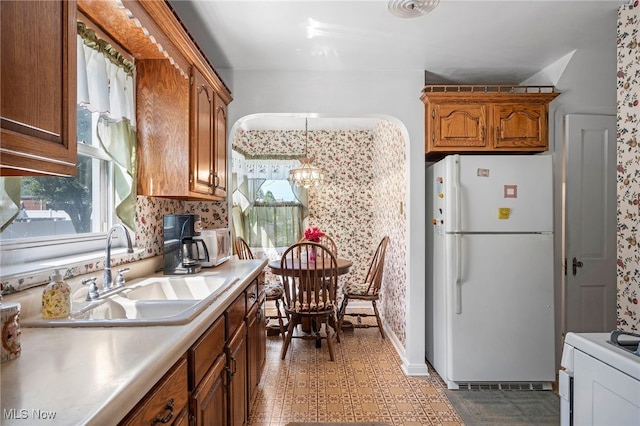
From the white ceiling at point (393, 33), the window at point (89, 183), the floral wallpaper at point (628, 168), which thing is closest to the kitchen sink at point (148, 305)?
the window at point (89, 183)

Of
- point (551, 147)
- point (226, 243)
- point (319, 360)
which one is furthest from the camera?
point (319, 360)

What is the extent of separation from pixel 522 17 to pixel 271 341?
340 cm

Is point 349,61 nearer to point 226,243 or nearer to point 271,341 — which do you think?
point 226,243

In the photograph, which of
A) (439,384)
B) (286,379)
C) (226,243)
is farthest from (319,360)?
(226,243)

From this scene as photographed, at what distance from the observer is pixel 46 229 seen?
4.95 feet

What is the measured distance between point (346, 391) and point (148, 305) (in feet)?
5.58

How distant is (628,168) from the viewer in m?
1.99

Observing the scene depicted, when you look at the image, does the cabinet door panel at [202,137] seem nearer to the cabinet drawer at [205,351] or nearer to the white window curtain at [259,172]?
the cabinet drawer at [205,351]

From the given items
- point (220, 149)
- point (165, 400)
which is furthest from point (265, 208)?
point (165, 400)

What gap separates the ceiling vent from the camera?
1900 mm

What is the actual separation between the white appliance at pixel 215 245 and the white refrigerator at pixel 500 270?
166 cm

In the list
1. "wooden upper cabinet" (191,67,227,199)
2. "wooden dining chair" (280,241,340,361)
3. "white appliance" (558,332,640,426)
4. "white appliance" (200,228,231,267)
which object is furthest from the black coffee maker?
"white appliance" (558,332,640,426)

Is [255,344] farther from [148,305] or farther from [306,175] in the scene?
[306,175]

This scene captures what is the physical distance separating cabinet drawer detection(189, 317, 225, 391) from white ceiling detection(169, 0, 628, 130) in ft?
5.71
